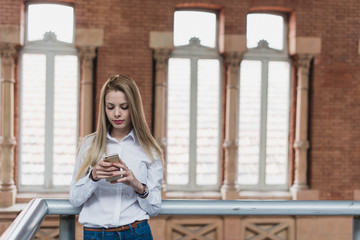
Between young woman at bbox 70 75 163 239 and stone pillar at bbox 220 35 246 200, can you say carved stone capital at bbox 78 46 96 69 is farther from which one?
young woman at bbox 70 75 163 239

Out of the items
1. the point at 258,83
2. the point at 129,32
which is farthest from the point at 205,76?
the point at 129,32

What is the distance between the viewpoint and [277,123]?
6.30m

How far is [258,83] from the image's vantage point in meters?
6.26

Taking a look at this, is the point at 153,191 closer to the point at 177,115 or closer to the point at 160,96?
the point at 160,96

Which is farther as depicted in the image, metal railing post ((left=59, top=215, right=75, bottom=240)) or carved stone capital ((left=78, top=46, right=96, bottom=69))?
carved stone capital ((left=78, top=46, right=96, bottom=69))

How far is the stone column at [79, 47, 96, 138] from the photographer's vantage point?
5742mm

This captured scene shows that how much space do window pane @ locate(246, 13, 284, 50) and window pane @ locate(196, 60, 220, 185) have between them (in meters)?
0.73

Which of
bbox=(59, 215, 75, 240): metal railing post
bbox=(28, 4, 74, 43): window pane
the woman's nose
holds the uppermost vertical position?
bbox=(28, 4, 74, 43): window pane

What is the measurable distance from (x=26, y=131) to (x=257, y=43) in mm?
3541

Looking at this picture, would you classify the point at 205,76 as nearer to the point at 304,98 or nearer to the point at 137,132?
the point at 304,98

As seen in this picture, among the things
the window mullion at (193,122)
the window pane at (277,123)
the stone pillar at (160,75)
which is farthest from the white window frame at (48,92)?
the window pane at (277,123)

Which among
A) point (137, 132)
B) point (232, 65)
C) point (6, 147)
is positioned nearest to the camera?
point (137, 132)

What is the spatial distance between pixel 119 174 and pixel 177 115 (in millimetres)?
4730

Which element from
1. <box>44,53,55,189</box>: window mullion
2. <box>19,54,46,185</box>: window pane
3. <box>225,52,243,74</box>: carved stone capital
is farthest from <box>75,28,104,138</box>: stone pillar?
<box>225,52,243,74</box>: carved stone capital
